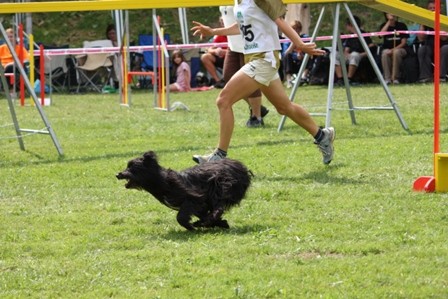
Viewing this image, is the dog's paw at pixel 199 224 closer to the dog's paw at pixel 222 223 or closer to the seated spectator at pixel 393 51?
the dog's paw at pixel 222 223

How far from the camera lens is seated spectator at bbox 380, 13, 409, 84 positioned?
774 inches

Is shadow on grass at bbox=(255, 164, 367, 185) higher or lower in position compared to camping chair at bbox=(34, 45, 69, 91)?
higher

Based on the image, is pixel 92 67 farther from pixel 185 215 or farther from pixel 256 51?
pixel 185 215

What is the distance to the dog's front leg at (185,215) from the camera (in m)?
5.85

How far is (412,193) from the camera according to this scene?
6.81 m

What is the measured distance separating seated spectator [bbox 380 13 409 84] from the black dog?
14.0 meters

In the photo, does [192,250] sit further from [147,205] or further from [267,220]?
[147,205]

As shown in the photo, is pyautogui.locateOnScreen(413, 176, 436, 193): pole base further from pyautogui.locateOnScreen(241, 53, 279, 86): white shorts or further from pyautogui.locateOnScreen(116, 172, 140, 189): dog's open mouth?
pyautogui.locateOnScreen(116, 172, 140, 189): dog's open mouth

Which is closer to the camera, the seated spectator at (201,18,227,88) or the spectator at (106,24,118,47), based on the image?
the seated spectator at (201,18,227,88)

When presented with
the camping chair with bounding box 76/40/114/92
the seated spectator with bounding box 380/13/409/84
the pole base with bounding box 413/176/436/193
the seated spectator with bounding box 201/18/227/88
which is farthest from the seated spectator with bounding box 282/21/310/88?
the pole base with bounding box 413/176/436/193

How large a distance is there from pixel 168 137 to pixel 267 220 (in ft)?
16.3

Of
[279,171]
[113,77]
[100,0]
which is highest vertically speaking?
[100,0]

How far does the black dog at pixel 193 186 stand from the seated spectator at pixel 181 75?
1406 cm

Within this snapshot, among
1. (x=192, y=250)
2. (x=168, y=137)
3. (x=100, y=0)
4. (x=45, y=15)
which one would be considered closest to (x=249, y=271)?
(x=192, y=250)
